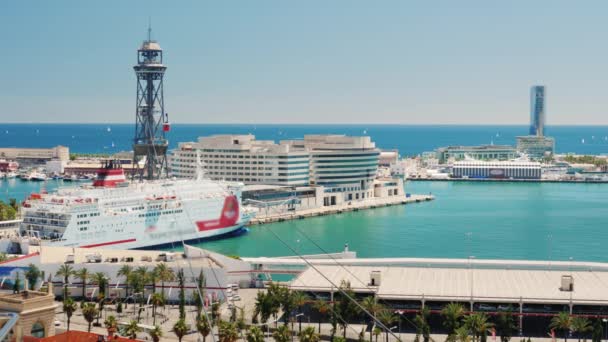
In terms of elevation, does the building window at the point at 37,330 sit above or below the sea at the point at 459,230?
above

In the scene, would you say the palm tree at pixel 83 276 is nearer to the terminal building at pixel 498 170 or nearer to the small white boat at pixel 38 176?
the small white boat at pixel 38 176

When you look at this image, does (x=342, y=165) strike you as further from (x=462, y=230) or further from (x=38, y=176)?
(x=38, y=176)

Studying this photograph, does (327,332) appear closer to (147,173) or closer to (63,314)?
(63,314)

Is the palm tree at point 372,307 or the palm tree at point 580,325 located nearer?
the palm tree at point 580,325

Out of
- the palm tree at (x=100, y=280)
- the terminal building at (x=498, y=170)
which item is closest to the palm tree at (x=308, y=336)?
the palm tree at (x=100, y=280)

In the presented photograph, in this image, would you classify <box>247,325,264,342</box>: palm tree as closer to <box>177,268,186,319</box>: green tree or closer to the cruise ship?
<box>177,268,186,319</box>: green tree

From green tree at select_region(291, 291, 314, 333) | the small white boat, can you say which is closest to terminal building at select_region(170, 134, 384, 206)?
the small white boat

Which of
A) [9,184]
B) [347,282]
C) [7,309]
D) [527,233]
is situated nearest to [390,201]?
[527,233]

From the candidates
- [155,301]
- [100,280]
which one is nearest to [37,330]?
[155,301]
